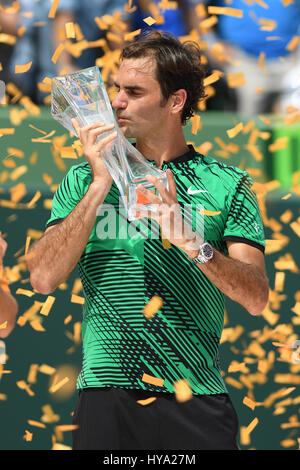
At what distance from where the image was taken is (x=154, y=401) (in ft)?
10.1

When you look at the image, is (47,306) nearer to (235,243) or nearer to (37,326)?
(37,326)

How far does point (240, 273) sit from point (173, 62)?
974mm

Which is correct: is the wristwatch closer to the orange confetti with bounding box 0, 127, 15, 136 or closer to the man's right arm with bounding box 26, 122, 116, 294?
the man's right arm with bounding box 26, 122, 116, 294

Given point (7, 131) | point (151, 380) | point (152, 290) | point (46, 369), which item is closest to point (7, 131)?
point (7, 131)

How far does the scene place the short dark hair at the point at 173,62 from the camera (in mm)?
3576

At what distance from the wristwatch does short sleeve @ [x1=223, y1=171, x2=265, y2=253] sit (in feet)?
0.85

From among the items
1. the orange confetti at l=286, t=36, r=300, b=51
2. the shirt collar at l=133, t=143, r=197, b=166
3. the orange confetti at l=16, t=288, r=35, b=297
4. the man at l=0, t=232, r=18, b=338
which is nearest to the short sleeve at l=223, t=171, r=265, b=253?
the shirt collar at l=133, t=143, r=197, b=166

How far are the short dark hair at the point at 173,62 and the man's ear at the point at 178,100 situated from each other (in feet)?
0.06

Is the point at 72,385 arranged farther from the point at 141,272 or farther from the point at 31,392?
the point at 141,272

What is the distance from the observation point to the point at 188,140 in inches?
205

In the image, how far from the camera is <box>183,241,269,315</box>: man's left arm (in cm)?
311

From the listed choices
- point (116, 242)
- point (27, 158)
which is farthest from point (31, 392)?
point (116, 242)

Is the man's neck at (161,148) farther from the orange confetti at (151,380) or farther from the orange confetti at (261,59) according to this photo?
the orange confetti at (261,59)
